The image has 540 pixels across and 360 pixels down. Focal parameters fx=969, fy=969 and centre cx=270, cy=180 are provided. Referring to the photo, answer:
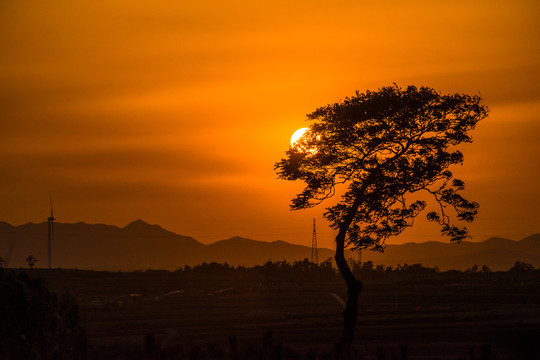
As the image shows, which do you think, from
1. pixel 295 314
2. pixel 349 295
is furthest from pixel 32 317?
pixel 295 314

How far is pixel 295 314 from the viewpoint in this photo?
8394 cm

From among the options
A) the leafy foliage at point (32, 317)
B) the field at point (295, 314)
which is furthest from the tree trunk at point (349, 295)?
the leafy foliage at point (32, 317)

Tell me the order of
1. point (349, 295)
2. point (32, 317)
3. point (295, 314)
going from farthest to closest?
point (295, 314) < point (349, 295) < point (32, 317)

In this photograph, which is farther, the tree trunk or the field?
the tree trunk

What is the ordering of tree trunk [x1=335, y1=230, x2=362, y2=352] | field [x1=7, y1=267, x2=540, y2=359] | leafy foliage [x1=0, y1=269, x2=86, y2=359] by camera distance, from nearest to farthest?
leafy foliage [x1=0, y1=269, x2=86, y2=359] < field [x1=7, y1=267, x2=540, y2=359] < tree trunk [x1=335, y1=230, x2=362, y2=352]

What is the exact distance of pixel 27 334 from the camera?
36938 mm

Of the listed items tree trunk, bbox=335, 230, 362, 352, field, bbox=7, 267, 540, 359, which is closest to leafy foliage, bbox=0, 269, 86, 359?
field, bbox=7, 267, 540, 359

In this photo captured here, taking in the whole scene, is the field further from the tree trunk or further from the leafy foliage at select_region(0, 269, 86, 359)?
the leafy foliage at select_region(0, 269, 86, 359)

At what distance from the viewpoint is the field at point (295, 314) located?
156ft

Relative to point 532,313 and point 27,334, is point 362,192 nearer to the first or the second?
point 27,334

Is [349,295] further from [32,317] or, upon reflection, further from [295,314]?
[295,314]

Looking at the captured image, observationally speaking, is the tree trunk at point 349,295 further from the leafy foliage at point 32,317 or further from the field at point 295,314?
the leafy foliage at point 32,317

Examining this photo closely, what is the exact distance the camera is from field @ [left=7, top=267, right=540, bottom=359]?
47562 millimetres

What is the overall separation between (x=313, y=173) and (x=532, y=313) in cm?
3222
